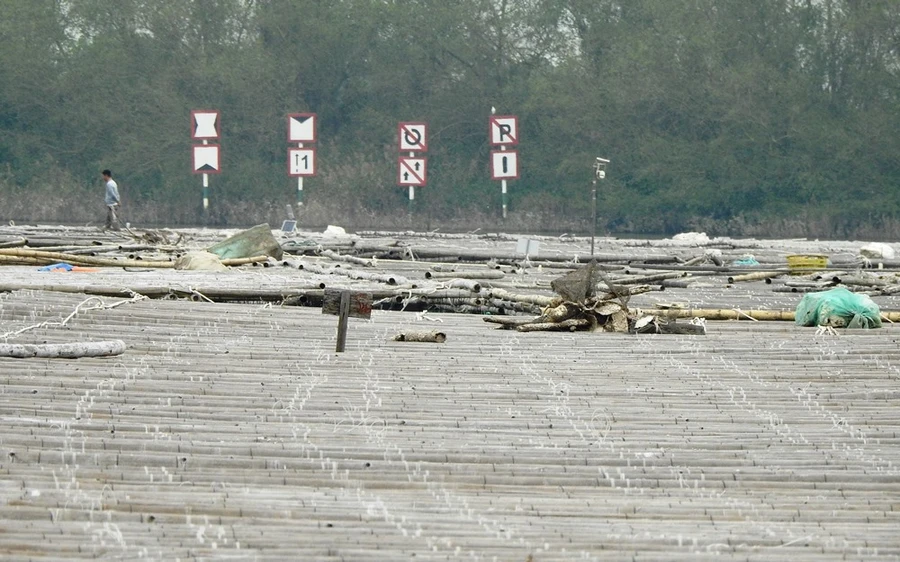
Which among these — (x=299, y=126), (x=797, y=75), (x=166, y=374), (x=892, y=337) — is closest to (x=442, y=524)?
(x=166, y=374)

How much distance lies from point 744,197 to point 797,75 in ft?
9.99

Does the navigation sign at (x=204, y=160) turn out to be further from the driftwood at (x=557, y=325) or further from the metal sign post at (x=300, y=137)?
the driftwood at (x=557, y=325)

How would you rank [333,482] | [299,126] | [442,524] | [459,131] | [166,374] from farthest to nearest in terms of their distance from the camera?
1. [459,131]
2. [299,126]
3. [166,374]
4. [333,482]
5. [442,524]

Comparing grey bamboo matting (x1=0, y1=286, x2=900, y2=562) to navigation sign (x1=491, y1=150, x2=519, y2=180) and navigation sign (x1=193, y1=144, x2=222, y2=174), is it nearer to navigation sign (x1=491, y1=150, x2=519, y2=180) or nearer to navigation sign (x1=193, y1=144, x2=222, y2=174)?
navigation sign (x1=193, y1=144, x2=222, y2=174)

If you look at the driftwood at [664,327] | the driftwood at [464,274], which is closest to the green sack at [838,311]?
the driftwood at [664,327]

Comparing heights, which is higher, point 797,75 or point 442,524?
point 797,75

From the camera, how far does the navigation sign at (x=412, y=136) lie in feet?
108

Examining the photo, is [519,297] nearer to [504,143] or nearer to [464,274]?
[464,274]

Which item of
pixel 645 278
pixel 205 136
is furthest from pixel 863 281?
pixel 205 136

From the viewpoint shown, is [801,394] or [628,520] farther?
[801,394]

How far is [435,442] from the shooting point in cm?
570

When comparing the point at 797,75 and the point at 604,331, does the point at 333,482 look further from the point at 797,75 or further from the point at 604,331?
the point at 797,75

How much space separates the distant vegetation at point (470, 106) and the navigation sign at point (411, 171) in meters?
3.17

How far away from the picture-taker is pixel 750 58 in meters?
38.6
